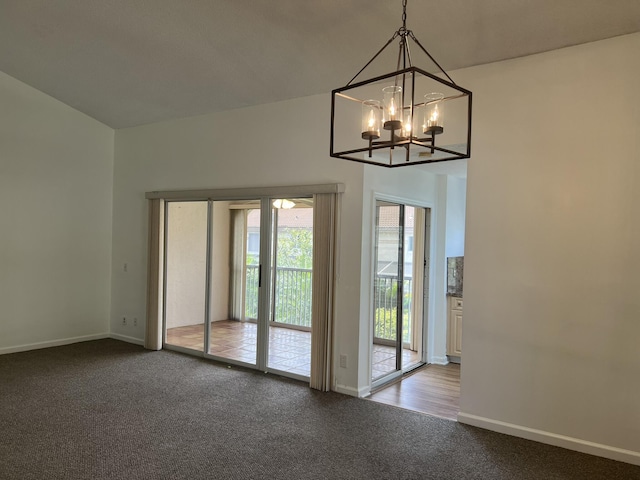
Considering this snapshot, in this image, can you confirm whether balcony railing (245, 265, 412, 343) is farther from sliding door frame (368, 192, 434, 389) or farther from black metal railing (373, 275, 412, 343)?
sliding door frame (368, 192, 434, 389)

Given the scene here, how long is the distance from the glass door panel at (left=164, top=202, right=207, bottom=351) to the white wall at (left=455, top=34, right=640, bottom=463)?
11.2ft

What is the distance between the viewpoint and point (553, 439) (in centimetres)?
345

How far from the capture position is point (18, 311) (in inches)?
228

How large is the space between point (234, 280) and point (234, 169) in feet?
4.38

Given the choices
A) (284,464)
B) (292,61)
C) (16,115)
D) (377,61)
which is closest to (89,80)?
(16,115)

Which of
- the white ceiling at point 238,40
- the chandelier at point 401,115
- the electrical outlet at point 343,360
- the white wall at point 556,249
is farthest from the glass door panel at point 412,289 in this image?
the white ceiling at point 238,40

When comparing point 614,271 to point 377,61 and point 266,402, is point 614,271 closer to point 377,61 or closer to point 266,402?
point 377,61

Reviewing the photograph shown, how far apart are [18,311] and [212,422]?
3678mm

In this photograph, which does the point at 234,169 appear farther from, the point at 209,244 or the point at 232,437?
the point at 232,437

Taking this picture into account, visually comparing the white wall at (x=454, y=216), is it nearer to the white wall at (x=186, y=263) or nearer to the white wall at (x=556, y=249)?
the white wall at (x=556, y=249)

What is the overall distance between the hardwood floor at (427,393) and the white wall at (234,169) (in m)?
0.45

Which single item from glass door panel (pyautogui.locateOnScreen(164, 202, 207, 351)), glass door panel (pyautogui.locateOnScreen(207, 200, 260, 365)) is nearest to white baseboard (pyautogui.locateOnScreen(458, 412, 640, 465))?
glass door panel (pyautogui.locateOnScreen(207, 200, 260, 365))

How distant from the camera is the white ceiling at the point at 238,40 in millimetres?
3250

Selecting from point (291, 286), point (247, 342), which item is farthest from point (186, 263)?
point (291, 286)
